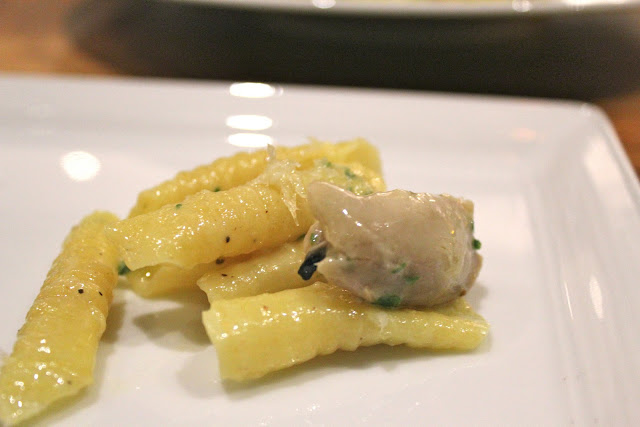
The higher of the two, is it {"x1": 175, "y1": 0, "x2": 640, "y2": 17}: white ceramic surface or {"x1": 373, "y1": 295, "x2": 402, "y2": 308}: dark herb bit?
{"x1": 175, "y1": 0, "x2": 640, "y2": 17}: white ceramic surface

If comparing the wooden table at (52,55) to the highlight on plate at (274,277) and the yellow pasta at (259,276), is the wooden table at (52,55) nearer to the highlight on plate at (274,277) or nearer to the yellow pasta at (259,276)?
the highlight on plate at (274,277)

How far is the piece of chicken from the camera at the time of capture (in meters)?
1.33

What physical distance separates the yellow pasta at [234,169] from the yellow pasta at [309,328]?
40 cm

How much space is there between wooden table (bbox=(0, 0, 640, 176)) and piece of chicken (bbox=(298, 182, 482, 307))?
1522 mm

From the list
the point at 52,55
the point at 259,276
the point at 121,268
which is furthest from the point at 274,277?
the point at 52,55

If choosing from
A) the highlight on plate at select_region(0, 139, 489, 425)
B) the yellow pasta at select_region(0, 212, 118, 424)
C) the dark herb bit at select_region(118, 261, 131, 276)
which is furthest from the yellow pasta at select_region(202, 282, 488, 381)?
the dark herb bit at select_region(118, 261, 131, 276)

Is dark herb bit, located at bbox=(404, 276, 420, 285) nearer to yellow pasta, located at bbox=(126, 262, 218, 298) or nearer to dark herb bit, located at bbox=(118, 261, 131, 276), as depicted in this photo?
yellow pasta, located at bbox=(126, 262, 218, 298)

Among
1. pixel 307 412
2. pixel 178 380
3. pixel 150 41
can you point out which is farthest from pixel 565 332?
pixel 150 41

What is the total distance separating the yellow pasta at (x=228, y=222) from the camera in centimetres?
133

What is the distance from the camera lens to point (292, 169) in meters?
1.53

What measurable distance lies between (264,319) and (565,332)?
75cm

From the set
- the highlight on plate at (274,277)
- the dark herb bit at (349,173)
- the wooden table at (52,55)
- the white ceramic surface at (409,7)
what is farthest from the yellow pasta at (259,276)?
the wooden table at (52,55)

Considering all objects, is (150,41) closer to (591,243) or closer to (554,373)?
(591,243)

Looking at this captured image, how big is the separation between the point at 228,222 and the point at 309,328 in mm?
306
